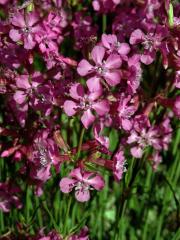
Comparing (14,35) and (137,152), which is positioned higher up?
(14,35)

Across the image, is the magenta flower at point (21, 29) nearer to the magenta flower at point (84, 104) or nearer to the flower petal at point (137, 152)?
the magenta flower at point (84, 104)

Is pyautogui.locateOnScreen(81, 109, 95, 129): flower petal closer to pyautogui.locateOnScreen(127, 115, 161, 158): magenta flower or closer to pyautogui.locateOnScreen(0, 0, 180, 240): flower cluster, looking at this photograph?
pyautogui.locateOnScreen(0, 0, 180, 240): flower cluster

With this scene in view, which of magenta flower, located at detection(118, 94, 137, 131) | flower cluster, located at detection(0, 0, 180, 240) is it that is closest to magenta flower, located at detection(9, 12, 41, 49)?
flower cluster, located at detection(0, 0, 180, 240)

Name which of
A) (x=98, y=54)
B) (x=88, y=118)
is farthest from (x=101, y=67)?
(x=88, y=118)

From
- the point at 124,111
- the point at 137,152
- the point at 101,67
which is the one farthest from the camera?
the point at 137,152

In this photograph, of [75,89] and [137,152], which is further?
[137,152]

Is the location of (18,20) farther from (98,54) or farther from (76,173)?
(76,173)

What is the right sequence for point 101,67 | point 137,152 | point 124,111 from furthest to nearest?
point 137,152
point 124,111
point 101,67
